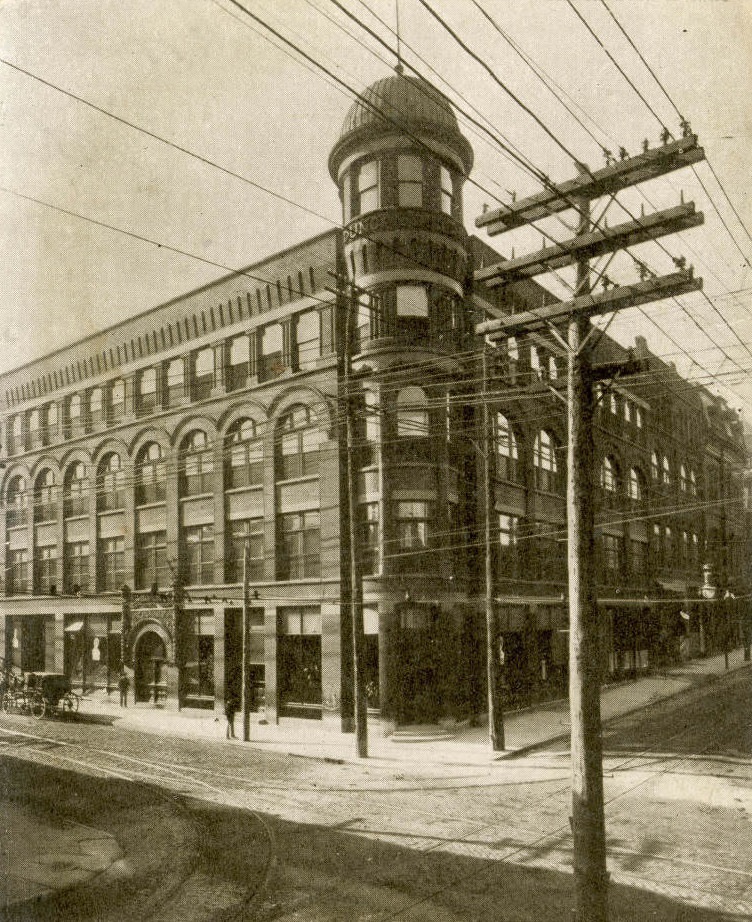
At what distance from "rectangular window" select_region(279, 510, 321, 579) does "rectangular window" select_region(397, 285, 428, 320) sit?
759 cm

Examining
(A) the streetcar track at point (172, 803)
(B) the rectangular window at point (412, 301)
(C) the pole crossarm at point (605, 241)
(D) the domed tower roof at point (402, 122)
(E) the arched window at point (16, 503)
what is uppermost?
(D) the domed tower roof at point (402, 122)

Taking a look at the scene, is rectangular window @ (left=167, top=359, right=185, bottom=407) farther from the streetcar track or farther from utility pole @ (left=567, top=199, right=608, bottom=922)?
utility pole @ (left=567, top=199, right=608, bottom=922)

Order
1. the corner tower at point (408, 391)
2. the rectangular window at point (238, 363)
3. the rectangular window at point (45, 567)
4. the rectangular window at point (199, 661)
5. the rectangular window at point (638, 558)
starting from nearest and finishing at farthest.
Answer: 1. the corner tower at point (408, 391)
2. the rectangular window at point (238, 363)
3. the rectangular window at point (199, 661)
4. the rectangular window at point (45, 567)
5. the rectangular window at point (638, 558)

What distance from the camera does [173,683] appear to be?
3077cm

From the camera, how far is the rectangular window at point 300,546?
2680 cm

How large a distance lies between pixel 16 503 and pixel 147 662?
1387 cm

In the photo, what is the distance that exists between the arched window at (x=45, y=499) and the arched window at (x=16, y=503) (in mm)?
973

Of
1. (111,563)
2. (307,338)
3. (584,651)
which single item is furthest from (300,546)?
(584,651)

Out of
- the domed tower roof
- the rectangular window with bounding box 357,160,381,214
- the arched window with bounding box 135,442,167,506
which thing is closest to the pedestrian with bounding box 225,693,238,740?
the arched window with bounding box 135,442,167,506

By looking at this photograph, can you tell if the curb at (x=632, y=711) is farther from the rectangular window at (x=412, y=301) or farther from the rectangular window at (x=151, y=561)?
the rectangular window at (x=151, y=561)

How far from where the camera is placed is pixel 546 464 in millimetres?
31828

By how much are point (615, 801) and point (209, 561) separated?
1916 cm

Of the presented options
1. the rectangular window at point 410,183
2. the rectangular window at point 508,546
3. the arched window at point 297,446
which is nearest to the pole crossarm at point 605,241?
the rectangular window at point 410,183

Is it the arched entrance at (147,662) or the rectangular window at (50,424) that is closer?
the arched entrance at (147,662)
